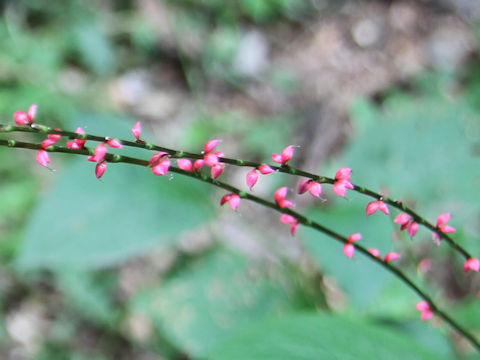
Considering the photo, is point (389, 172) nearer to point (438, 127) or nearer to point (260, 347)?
point (438, 127)

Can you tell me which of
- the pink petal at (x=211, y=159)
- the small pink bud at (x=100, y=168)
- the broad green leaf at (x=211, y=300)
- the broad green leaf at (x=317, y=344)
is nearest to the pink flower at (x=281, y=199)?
the pink petal at (x=211, y=159)

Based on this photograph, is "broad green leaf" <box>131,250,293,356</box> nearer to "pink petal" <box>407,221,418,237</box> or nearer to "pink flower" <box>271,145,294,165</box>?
"pink petal" <box>407,221,418,237</box>

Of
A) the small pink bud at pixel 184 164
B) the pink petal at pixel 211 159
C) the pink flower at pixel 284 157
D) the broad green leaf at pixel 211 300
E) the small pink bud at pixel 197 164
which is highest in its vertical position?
the broad green leaf at pixel 211 300

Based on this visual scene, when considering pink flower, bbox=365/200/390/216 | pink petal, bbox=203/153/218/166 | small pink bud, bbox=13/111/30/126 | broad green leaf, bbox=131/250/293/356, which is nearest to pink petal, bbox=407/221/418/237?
pink flower, bbox=365/200/390/216

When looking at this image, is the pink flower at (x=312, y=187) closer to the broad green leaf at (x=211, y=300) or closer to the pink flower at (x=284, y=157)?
the pink flower at (x=284, y=157)

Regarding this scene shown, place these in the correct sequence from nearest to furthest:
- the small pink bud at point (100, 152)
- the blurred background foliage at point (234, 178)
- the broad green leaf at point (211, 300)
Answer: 1. the small pink bud at point (100, 152)
2. the blurred background foliage at point (234, 178)
3. the broad green leaf at point (211, 300)

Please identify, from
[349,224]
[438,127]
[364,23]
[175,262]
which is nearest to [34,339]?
[175,262]

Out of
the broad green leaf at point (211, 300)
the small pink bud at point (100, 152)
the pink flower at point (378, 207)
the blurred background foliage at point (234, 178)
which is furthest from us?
the broad green leaf at point (211, 300)

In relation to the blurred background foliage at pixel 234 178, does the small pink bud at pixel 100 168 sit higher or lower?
lower
